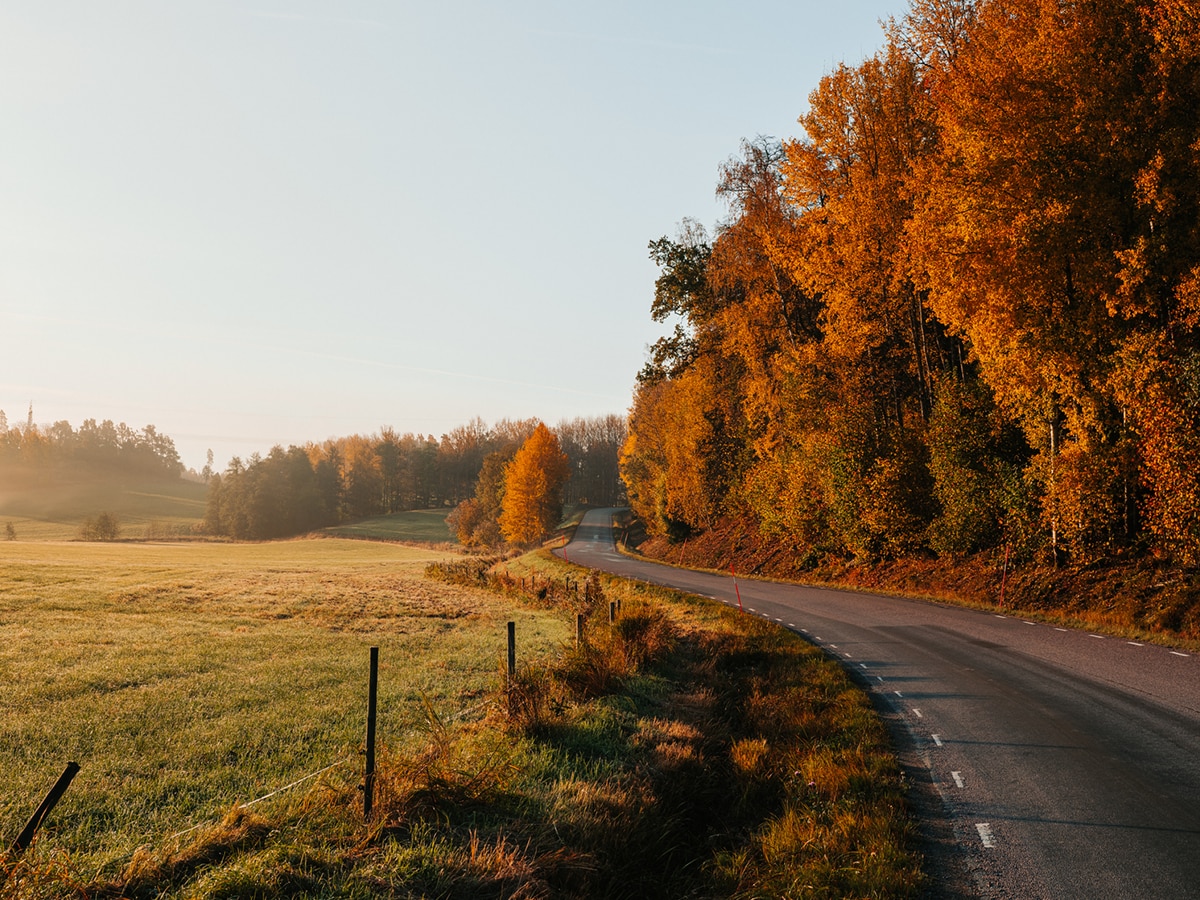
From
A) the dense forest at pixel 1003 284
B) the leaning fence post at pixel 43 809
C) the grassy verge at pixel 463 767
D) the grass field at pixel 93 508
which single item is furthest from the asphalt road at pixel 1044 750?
the grass field at pixel 93 508

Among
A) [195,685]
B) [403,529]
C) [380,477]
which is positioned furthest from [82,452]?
[195,685]

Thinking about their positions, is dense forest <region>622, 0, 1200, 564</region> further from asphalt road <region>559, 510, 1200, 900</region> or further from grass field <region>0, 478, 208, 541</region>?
grass field <region>0, 478, 208, 541</region>

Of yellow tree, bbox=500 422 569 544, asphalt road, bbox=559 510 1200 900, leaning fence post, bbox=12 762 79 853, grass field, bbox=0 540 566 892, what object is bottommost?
grass field, bbox=0 540 566 892

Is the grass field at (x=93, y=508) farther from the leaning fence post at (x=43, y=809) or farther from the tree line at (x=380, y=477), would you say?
the leaning fence post at (x=43, y=809)

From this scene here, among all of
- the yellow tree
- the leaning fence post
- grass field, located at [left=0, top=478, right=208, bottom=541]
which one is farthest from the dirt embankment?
grass field, located at [left=0, top=478, right=208, bottom=541]

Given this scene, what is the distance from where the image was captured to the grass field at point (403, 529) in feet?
297

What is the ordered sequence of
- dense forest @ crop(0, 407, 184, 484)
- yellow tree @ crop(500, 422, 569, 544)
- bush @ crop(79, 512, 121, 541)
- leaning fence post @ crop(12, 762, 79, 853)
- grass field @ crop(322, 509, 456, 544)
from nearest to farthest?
leaning fence post @ crop(12, 762, 79, 853), yellow tree @ crop(500, 422, 569, 544), bush @ crop(79, 512, 121, 541), grass field @ crop(322, 509, 456, 544), dense forest @ crop(0, 407, 184, 484)

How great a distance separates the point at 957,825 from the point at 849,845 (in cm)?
111

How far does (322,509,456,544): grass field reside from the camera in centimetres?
9038

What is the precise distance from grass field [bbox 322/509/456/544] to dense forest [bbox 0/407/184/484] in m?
69.2

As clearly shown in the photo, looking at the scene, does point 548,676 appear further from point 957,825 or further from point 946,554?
point 946,554

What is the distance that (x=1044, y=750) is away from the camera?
Result: 7801mm

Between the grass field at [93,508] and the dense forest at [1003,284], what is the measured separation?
8450cm

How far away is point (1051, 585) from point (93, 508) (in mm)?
130335
